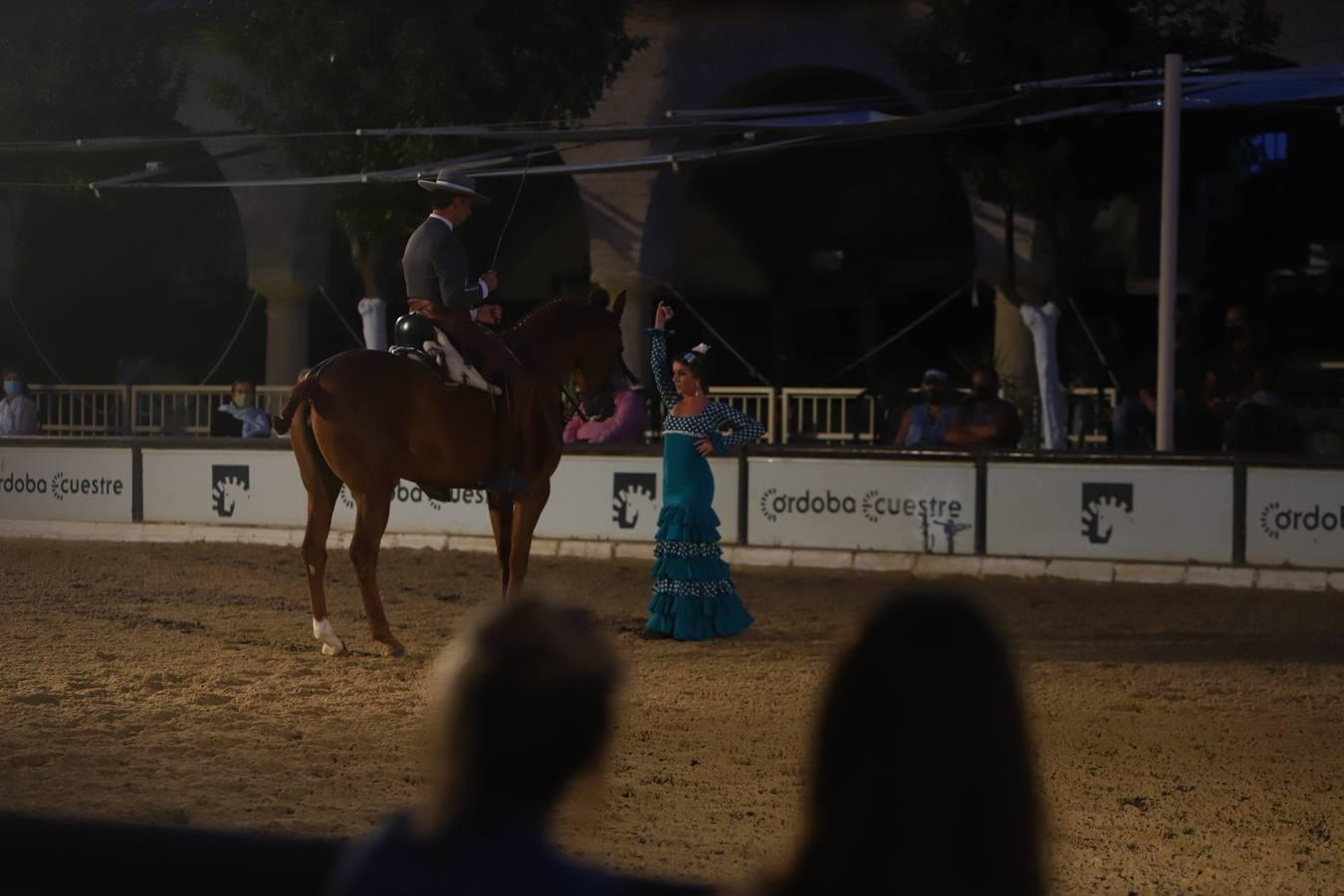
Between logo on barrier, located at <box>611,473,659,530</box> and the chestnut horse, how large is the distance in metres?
4.87

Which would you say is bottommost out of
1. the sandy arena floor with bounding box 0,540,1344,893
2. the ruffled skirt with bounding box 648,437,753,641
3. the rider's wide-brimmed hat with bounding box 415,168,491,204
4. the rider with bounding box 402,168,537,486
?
the sandy arena floor with bounding box 0,540,1344,893

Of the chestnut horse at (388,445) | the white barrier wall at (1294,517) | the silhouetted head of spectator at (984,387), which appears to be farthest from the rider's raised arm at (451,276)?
the silhouetted head of spectator at (984,387)

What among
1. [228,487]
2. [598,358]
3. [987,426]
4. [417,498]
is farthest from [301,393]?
[228,487]

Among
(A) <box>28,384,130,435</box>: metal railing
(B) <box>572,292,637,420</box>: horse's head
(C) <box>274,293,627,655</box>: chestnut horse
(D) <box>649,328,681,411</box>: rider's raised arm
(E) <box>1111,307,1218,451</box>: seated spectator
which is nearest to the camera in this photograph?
(C) <box>274,293,627,655</box>: chestnut horse

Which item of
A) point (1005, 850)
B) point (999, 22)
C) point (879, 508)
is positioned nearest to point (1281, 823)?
point (1005, 850)

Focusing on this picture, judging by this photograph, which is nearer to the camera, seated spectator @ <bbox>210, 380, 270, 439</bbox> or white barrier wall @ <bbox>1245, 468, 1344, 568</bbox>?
white barrier wall @ <bbox>1245, 468, 1344, 568</bbox>

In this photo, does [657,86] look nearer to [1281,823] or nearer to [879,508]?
[879,508]

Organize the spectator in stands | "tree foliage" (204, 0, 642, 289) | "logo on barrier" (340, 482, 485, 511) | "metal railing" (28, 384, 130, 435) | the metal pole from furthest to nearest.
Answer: "metal railing" (28, 384, 130, 435) → "tree foliage" (204, 0, 642, 289) → "logo on barrier" (340, 482, 485, 511) → the metal pole → the spectator in stands

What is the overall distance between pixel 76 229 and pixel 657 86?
436 inches

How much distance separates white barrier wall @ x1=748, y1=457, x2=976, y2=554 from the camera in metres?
15.7

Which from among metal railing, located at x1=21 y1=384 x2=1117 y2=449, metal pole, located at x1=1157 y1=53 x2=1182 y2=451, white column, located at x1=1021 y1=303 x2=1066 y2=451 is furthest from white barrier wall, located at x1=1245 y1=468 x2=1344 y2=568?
metal railing, located at x1=21 y1=384 x2=1117 y2=449

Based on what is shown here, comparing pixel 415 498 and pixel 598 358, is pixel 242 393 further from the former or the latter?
pixel 598 358

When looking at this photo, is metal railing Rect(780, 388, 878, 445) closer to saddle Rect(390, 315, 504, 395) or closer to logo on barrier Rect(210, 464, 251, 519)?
logo on barrier Rect(210, 464, 251, 519)

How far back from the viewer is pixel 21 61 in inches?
968
